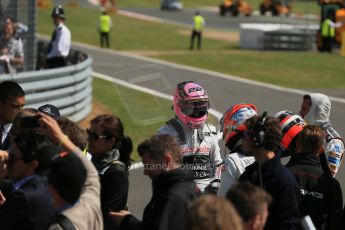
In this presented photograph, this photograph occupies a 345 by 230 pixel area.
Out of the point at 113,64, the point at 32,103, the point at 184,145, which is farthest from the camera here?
the point at 113,64

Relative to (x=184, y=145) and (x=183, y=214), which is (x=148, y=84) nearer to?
(x=184, y=145)

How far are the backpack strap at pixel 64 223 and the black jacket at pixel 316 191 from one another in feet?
8.71

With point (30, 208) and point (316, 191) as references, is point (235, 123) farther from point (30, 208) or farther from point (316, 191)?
point (30, 208)

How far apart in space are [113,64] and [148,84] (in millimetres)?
11061

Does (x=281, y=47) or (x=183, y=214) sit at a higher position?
(x=183, y=214)

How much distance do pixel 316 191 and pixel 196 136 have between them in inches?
48.7

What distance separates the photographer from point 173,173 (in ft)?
19.9

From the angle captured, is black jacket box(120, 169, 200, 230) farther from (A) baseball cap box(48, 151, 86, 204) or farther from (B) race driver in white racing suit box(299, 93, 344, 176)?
(B) race driver in white racing suit box(299, 93, 344, 176)

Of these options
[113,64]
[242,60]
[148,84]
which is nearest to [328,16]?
[242,60]

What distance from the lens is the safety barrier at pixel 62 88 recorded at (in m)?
17.8

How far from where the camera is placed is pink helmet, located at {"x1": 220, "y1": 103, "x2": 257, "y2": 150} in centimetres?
787

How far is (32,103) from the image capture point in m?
17.8

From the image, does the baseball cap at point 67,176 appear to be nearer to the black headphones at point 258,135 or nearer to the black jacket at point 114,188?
the black jacket at point 114,188

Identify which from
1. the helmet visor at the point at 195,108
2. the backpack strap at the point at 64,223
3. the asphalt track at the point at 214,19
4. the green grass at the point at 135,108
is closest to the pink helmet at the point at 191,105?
the helmet visor at the point at 195,108
